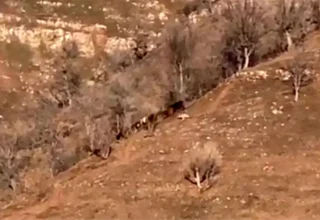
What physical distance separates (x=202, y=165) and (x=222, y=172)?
2559mm

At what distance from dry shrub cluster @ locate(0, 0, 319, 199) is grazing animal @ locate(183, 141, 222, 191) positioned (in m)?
19.6

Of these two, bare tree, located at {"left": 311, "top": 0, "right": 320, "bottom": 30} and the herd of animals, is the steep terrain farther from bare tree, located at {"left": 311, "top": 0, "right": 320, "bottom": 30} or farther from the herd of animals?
bare tree, located at {"left": 311, "top": 0, "right": 320, "bottom": 30}

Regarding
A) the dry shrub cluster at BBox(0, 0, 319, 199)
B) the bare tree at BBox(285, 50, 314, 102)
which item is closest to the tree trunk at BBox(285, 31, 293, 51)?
the dry shrub cluster at BBox(0, 0, 319, 199)

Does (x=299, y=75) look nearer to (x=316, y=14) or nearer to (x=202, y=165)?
(x=202, y=165)

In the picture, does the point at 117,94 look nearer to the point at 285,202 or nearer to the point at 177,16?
the point at 285,202

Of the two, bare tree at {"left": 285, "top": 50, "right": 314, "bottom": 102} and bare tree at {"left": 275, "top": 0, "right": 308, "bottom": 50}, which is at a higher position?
bare tree at {"left": 275, "top": 0, "right": 308, "bottom": 50}

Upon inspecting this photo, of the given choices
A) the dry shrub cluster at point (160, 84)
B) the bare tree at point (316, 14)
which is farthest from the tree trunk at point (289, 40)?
the bare tree at point (316, 14)

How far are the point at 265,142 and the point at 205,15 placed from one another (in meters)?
77.0

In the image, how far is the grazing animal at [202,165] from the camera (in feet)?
182

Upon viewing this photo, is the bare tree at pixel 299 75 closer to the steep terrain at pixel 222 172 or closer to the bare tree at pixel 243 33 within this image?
the steep terrain at pixel 222 172

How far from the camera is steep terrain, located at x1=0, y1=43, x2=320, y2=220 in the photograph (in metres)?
52.5

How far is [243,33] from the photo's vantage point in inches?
3533

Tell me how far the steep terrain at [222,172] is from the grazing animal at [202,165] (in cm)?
74

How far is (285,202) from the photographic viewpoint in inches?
2045
